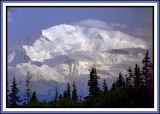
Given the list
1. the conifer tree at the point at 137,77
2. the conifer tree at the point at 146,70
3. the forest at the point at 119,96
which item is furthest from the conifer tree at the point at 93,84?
the conifer tree at the point at 146,70

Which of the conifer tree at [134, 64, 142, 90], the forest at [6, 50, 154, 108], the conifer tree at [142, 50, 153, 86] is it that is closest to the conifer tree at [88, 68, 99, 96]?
the forest at [6, 50, 154, 108]

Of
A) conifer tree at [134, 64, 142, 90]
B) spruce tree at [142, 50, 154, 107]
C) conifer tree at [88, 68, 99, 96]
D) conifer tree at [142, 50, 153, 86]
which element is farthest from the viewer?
conifer tree at [88, 68, 99, 96]

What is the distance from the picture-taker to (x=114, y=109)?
751 inches

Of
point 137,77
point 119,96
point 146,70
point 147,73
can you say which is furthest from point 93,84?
point 147,73

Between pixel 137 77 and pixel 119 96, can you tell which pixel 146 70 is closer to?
pixel 137 77

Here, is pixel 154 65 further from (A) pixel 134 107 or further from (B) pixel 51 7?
(B) pixel 51 7

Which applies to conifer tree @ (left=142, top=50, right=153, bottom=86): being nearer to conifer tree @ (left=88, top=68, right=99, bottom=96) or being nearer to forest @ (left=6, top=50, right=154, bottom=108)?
forest @ (left=6, top=50, right=154, bottom=108)

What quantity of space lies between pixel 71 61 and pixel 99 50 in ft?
14.4

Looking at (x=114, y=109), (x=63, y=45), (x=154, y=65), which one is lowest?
(x=114, y=109)

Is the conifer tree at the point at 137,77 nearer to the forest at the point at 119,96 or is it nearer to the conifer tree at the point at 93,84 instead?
the forest at the point at 119,96

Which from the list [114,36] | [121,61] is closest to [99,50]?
[121,61]

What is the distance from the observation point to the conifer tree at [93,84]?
93.4ft

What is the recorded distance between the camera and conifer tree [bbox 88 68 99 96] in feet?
93.4

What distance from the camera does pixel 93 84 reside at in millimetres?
28859
